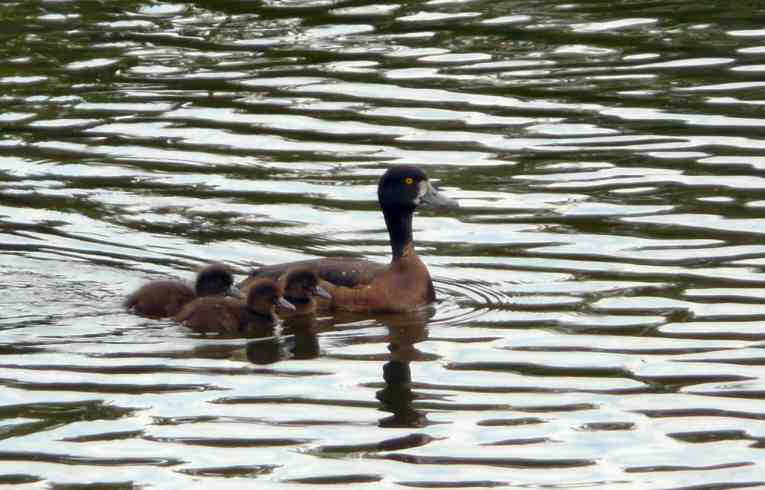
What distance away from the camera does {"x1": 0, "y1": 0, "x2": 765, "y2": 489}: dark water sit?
917 cm

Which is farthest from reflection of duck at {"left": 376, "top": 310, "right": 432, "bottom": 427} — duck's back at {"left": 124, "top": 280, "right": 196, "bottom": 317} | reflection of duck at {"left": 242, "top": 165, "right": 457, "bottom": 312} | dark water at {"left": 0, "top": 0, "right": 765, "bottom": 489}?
duck's back at {"left": 124, "top": 280, "right": 196, "bottom": 317}

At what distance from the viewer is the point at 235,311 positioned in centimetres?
1184

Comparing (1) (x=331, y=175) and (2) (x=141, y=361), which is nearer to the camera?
(2) (x=141, y=361)

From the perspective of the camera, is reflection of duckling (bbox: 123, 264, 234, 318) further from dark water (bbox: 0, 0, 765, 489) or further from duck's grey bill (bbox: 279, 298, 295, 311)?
duck's grey bill (bbox: 279, 298, 295, 311)

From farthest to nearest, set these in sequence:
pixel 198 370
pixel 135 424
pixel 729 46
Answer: pixel 729 46 < pixel 198 370 < pixel 135 424

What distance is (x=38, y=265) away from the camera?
1320 centimetres

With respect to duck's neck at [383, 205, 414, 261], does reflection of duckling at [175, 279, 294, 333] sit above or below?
below

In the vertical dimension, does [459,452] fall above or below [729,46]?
below

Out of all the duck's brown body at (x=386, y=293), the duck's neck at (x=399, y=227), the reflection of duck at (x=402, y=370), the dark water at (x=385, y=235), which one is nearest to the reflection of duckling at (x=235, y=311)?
the dark water at (x=385, y=235)

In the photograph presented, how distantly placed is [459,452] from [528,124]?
779 cm

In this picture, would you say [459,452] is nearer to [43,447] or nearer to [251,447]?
[251,447]

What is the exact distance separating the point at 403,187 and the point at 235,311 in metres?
1.71

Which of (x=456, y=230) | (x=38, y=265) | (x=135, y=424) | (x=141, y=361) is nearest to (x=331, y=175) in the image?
(x=456, y=230)

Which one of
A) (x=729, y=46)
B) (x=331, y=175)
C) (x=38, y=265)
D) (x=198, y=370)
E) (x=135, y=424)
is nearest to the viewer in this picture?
(x=135, y=424)
